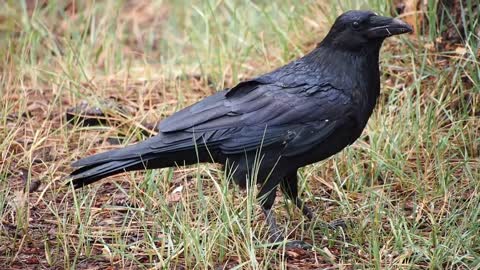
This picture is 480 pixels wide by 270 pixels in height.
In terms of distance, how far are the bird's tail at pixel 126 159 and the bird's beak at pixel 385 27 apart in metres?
1.08

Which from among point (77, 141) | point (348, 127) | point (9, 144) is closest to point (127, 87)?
point (77, 141)

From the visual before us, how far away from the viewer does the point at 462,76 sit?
5.44 metres

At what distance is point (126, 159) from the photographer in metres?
4.45

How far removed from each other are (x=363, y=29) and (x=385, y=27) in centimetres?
12

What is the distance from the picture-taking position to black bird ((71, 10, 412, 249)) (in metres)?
4.41

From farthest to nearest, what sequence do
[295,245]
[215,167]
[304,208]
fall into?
[215,167] < [304,208] < [295,245]

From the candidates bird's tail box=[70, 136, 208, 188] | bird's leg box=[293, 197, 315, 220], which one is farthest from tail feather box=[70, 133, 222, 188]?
bird's leg box=[293, 197, 315, 220]

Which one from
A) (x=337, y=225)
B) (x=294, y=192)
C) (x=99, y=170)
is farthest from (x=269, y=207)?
(x=99, y=170)

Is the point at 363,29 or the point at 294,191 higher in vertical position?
the point at 363,29

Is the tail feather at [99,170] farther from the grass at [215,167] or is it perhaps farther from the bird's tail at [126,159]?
the grass at [215,167]

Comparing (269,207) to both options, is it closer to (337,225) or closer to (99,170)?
(337,225)

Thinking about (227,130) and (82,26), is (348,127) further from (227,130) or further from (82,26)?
(82,26)

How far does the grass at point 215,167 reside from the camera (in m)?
4.07

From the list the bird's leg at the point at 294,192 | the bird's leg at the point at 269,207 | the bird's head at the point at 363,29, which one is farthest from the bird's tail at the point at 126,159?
the bird's head at the point at 363,29
